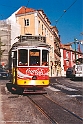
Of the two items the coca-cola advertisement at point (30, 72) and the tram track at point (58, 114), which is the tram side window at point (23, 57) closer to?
the coca-cola advertisement at point (30, 72)

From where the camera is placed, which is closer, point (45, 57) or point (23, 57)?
point (23, 57)

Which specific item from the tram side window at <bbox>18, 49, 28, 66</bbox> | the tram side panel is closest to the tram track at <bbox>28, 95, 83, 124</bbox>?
the tram side panel

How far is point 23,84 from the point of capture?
14.0 m

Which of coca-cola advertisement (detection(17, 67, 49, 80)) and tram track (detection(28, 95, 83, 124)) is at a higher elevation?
coca-cola advertisement (detection(17, 67, 49, 80))

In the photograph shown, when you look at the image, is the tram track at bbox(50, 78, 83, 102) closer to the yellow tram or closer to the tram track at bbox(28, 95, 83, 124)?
the yellow tram

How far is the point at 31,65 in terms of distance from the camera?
14016mm

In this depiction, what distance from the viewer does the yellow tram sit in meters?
14.0

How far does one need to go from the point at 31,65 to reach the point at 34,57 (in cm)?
50

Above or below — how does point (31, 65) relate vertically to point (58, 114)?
above

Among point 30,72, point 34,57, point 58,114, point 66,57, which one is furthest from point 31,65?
point 66,57

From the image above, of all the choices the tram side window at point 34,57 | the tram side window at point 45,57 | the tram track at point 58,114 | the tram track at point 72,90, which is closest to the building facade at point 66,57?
Answer: the tram track at point 72,90

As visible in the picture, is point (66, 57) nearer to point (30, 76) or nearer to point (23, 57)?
point (23, 57)

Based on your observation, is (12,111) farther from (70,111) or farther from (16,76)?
(16,76)

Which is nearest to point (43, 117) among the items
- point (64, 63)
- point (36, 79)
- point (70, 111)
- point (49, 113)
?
point (49, 113)
